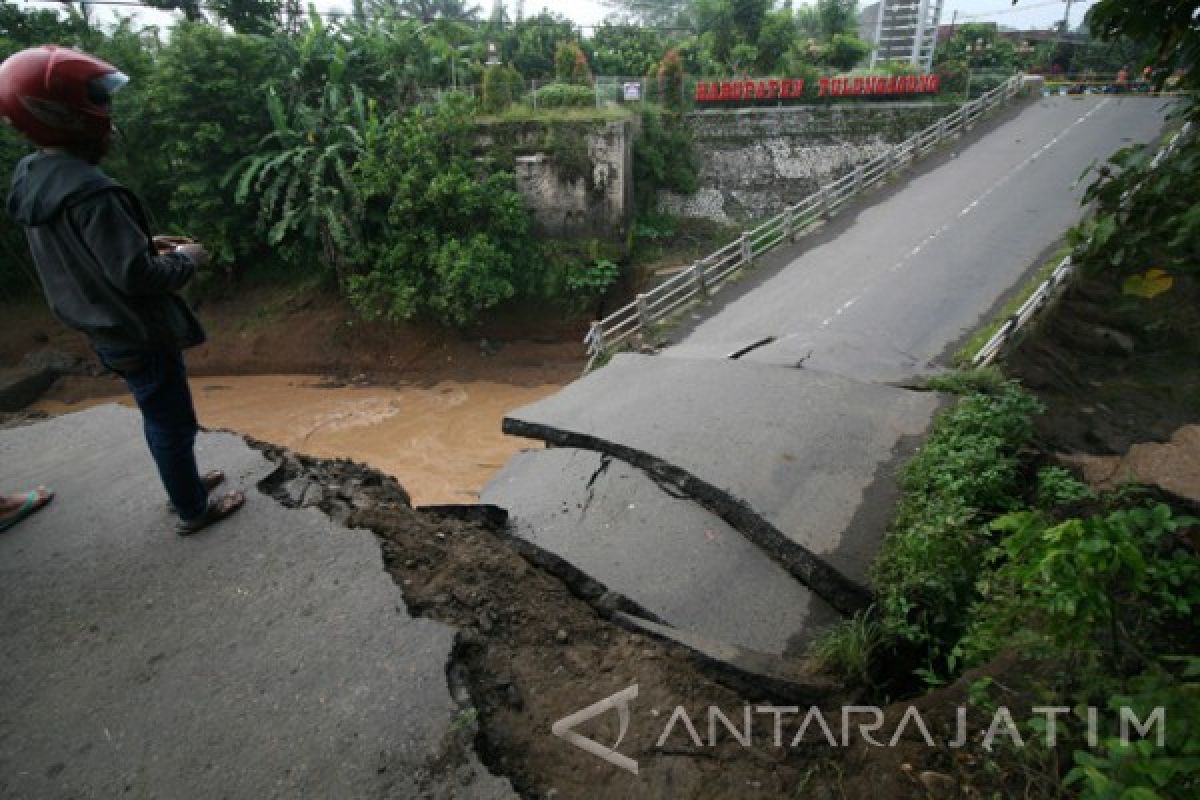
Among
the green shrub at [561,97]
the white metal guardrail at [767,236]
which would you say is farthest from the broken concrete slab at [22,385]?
the green shrub at [561,97]

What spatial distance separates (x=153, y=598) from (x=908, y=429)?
5.86 metres

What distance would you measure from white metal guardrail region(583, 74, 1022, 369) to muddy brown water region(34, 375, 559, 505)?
2983 millimetres

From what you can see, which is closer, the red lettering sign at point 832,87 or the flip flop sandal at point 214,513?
the flip flop sandal at point 214,513

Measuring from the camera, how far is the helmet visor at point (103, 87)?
274 cm

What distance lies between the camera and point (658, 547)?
455 centimetres

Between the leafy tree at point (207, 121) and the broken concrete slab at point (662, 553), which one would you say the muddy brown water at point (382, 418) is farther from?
the broken concrete slab at point (662, 553)

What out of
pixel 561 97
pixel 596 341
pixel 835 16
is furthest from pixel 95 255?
pixel 835 16

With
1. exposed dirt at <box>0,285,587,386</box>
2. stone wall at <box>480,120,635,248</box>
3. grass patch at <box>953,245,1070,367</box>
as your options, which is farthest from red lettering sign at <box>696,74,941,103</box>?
grass patch at <box>953,245,1070,367</box>

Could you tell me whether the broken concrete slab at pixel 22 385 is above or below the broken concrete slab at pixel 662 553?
A: below

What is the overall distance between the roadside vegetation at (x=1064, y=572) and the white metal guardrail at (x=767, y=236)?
459 cm

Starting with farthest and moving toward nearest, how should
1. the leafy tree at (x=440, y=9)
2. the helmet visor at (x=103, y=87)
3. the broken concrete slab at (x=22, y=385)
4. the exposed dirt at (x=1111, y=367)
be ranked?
the leafy tree at (x=440, y=9) → the broken concrete slab at (x=22, y=385) → the exposed dirt at (x=1111, y=367) → the helmet visor at (x=103, y=87)

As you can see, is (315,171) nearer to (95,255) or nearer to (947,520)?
(95,255)

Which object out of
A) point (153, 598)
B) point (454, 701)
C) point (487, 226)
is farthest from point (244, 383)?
point (454, 701)

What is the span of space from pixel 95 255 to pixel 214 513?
56.1 inches
